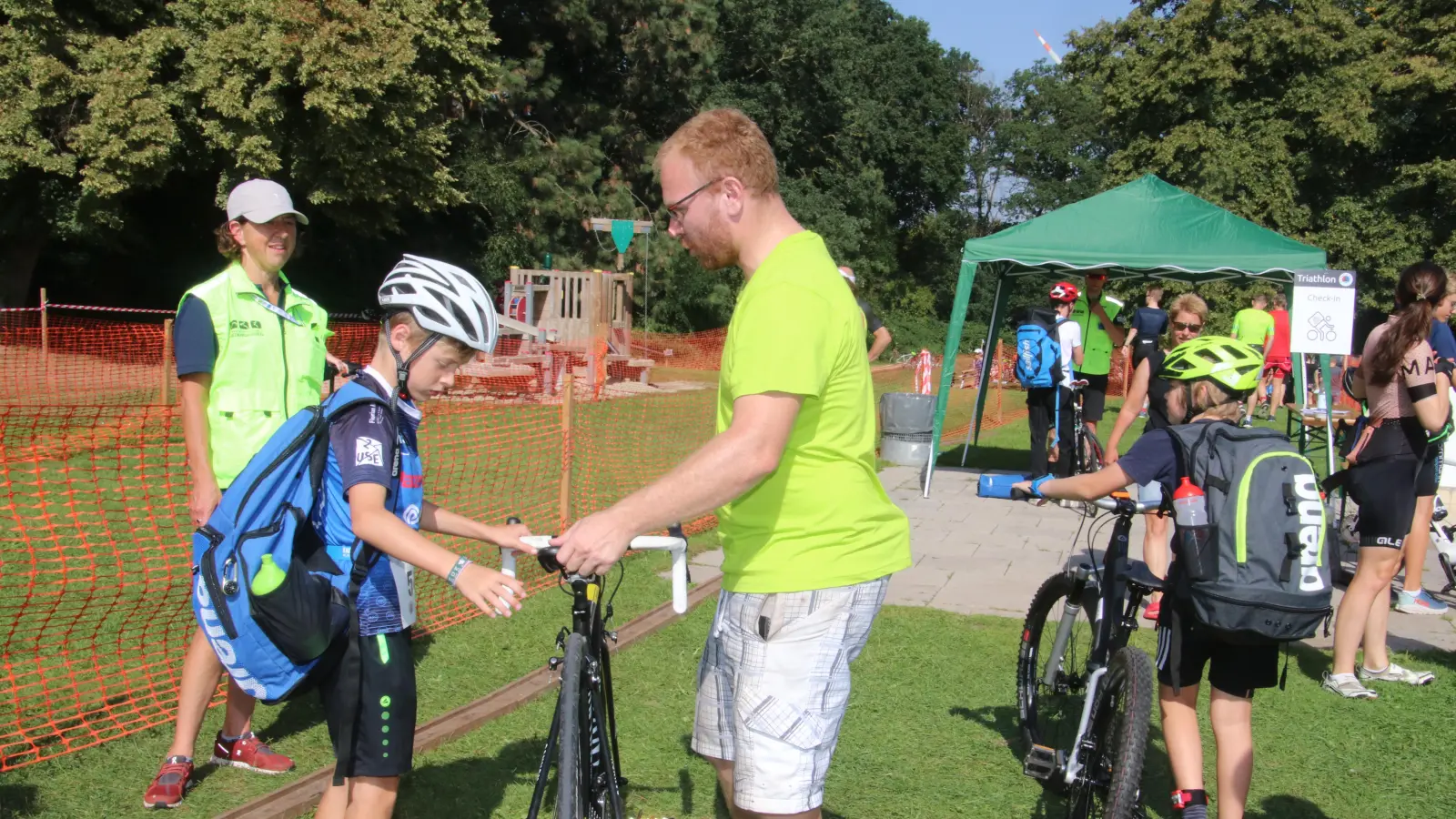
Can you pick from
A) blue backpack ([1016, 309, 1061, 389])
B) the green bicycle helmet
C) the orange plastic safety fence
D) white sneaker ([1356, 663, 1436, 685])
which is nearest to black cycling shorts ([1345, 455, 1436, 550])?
white sneaker ([1356, 663, 1436, 685])

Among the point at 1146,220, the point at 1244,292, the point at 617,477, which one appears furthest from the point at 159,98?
the point at 1244,292

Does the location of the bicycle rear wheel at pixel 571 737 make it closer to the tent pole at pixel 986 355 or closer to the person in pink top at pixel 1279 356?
the tent pole at pixel 986 355

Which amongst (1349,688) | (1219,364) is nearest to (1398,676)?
(1349,688)

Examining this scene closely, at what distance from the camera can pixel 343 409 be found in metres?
2.59

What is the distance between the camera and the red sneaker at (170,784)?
3592 millimetres

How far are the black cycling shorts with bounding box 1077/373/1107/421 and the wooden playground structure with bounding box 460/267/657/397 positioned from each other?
8309mm

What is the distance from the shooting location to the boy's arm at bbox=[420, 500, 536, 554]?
2686mm

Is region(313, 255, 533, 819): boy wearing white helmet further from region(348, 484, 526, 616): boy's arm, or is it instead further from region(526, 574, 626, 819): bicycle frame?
region(526, 574, 626, 819): bicycle frame

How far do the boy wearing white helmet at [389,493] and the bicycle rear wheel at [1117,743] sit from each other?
1.82 metres

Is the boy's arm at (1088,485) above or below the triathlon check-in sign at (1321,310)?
below

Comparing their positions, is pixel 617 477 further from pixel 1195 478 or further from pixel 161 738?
pixel 1195 478

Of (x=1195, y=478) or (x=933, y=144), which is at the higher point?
(x=933, y=144)

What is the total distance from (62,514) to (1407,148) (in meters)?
37.0

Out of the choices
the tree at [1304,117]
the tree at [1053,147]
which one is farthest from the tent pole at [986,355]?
the tree at [1053,147]
